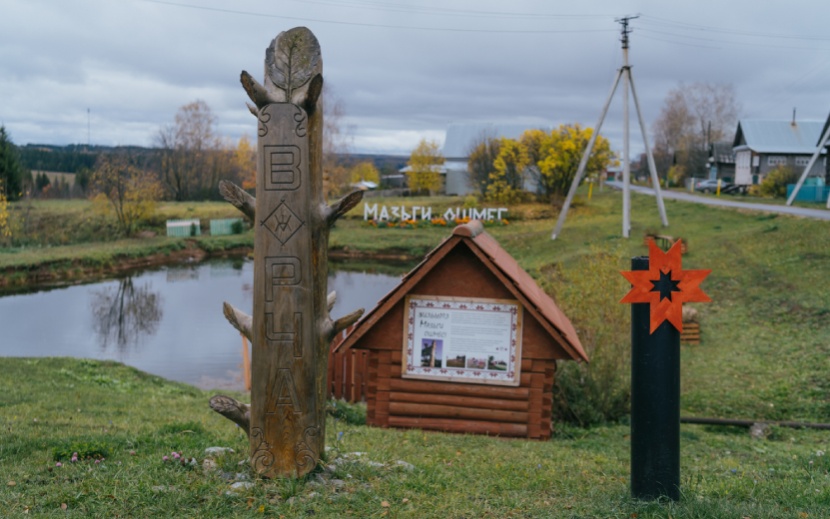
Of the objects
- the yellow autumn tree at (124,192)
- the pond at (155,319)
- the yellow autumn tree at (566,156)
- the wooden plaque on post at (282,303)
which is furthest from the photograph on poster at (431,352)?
the yellow autumn tree at (566,156)

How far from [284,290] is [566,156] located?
4743 cm

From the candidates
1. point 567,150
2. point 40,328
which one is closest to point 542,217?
point 567,150

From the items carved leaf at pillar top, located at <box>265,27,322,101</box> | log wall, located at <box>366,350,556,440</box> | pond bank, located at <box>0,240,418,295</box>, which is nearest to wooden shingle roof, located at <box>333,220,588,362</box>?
log wall, located at <box>366,350,556,440</box>

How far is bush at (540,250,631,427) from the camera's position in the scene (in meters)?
12.5

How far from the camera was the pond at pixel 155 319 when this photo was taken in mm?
19938

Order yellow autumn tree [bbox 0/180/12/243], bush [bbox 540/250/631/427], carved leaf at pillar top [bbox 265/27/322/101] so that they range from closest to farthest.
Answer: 1. carved leaf at pillar top [bbox 265/27/322/101]
2. bush [bbox 540/250/631/427]
3. yellow autumn tree [bbox 0/180/12/243]

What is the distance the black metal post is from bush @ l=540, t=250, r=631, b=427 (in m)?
6.69

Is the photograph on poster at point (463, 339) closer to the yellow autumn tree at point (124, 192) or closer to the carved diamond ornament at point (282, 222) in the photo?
the carved diamond ornament at point (282, 222)

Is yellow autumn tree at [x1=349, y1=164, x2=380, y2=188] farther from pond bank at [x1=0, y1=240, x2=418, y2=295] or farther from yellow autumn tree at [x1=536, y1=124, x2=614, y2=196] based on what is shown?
pond bank at [x1=0, y1=240, x2=418, y2=295]

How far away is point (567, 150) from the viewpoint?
51.6 metres

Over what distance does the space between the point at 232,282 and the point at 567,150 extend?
2679 cm

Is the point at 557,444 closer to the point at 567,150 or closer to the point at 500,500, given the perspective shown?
the point at 500,500

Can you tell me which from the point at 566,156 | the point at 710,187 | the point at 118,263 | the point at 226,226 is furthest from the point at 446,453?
the point at 710,187

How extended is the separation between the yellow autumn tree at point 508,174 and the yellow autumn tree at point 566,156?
1.59 meters
